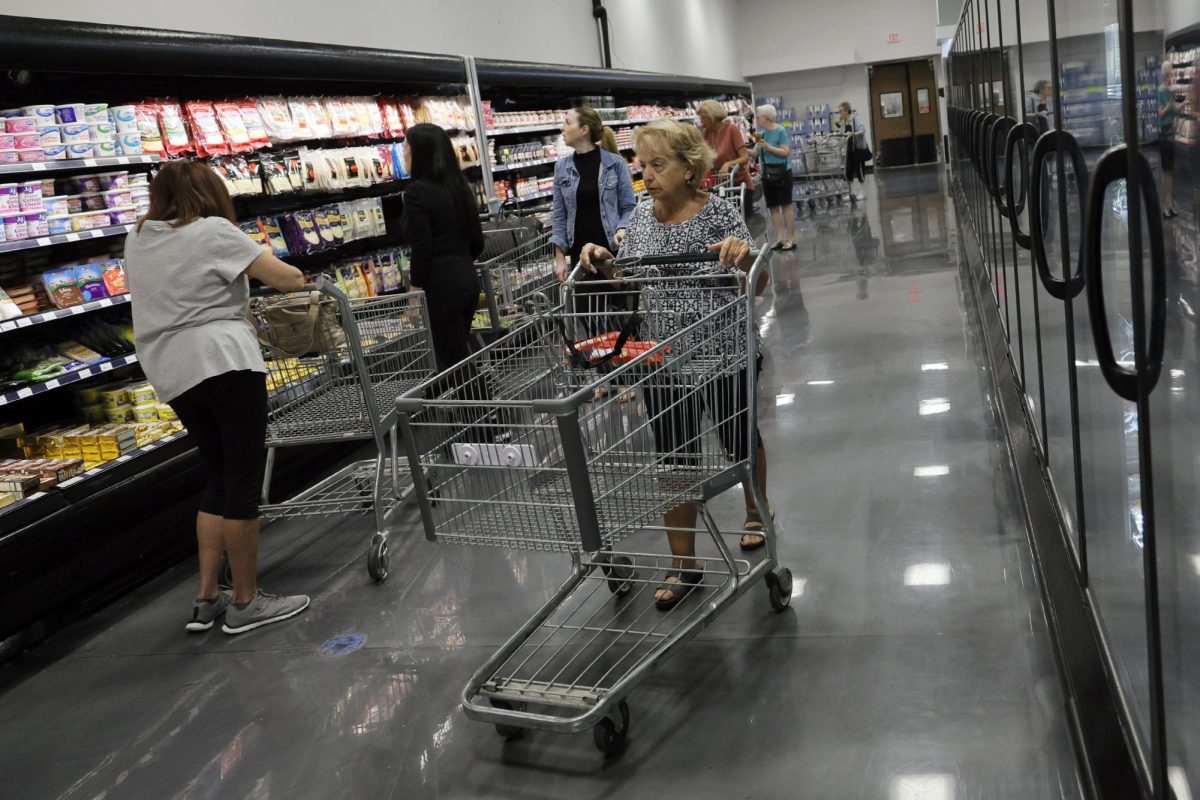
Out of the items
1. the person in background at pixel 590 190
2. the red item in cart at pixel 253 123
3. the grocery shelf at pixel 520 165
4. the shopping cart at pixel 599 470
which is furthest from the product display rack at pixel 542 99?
the shopping cart at pixel 599 470

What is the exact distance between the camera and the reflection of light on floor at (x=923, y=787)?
7.64 ft

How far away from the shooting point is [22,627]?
12.7 feet

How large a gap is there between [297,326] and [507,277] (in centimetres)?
219

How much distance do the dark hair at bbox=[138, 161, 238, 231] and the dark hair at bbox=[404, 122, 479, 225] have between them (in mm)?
1644

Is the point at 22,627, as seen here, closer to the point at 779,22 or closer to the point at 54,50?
the point at 54,50

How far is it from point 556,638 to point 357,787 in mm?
850

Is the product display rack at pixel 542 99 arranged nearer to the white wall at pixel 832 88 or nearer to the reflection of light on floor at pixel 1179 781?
the reflection of light on floor at pixel 1179 781

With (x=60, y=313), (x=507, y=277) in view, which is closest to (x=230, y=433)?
(x=60, y=313)

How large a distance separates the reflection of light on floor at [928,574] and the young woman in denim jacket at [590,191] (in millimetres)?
3070

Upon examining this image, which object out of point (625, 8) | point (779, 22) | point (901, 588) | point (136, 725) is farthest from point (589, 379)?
point (779, 22)

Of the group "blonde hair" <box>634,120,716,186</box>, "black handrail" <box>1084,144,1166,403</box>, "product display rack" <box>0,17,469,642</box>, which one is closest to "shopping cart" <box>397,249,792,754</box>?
"blonde hair" <box>634,120,716,186</box>

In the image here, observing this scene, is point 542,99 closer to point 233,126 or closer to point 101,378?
point 233,126

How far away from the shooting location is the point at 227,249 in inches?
143

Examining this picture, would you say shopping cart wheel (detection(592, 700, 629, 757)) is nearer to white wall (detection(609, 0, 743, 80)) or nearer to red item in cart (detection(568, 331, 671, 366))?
red item in cart (detection(568, 331, 671, 366))
